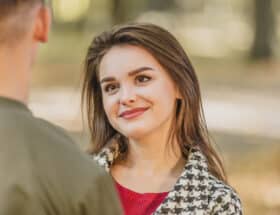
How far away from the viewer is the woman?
3.06 metres

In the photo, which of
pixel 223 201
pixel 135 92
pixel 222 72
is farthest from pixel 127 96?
pixel 222 72

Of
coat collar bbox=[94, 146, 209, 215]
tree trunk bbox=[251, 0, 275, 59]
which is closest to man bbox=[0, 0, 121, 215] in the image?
coat collar bbox=[94, 146, 209, 215]

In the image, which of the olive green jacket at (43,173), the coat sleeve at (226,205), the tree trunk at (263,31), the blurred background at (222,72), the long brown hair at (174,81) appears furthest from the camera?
the tree trunk at (263,31)

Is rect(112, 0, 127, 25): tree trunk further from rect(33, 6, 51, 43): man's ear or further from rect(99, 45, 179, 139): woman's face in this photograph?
rect(33, 6, 51, 43): man's ear

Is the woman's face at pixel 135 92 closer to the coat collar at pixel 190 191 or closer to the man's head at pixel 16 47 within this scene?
the coat collar at pixel 190 191

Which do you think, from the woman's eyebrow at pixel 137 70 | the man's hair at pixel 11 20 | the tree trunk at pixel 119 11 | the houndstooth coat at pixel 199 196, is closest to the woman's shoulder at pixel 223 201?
the houndstooth coat at pixel 199 196

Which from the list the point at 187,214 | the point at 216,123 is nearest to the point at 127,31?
the point at 187,214

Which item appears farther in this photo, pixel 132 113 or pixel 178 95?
pixel 178 95

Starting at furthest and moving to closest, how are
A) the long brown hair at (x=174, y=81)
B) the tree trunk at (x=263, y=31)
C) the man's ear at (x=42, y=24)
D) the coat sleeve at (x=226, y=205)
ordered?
the tree trunk at (x=263, y=31) → the long brown hair at (x=174, y=81) → the coat sleeve at (x=226, y=205) → the man's ear at (x=42, y=24)

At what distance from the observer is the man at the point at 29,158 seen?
1878mm

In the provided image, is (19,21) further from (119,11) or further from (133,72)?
(119,11)

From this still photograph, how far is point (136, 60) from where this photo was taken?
3168 millimetres

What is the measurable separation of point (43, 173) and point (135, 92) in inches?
49.1

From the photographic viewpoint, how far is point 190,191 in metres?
3.01
